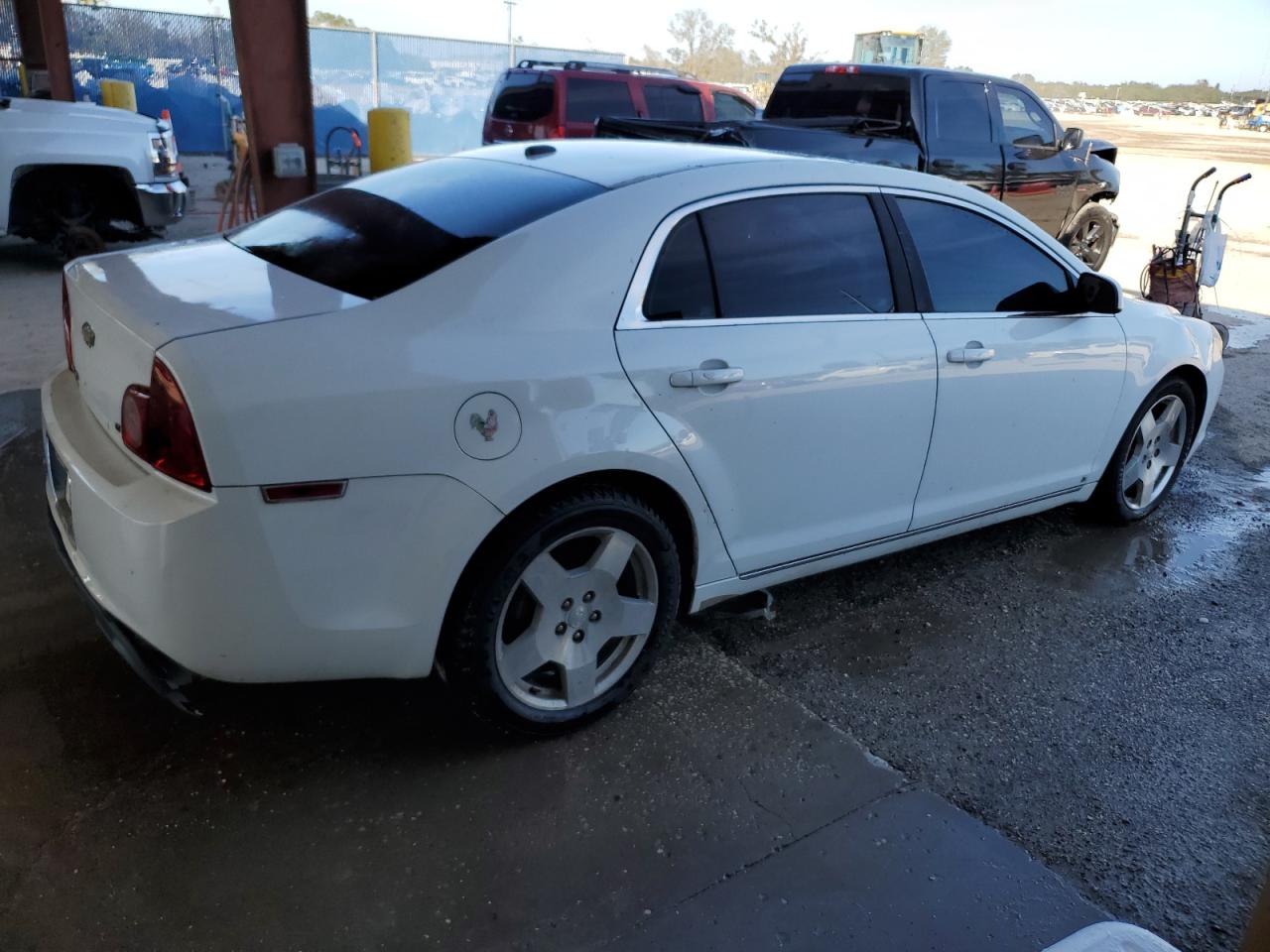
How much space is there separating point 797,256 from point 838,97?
275 inches

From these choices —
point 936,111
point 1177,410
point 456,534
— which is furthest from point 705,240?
point 936,111

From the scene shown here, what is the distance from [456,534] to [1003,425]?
224cm

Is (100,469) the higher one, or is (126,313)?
(126,313)

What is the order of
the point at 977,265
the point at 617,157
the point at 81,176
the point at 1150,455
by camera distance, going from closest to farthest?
the point at 617,157 < the point at 977,265 < the point at 1150,455 < the point at 81,176

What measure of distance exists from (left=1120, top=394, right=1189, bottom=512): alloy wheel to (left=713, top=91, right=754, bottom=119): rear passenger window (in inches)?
375

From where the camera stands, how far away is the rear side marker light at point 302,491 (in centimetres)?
219

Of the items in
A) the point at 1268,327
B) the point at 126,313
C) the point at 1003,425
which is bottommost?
the point at 1268,327

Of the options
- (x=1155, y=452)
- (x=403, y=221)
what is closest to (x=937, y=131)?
(x=1155, y=452)

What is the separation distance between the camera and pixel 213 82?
22.1 metres

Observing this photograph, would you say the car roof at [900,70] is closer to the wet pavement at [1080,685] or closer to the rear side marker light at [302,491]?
the wet pavement at [1080,685]

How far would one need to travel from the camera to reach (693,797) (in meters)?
2.69

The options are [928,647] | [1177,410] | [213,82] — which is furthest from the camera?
[213,82]

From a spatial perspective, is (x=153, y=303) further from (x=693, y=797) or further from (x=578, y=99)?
(x=578, y=99)

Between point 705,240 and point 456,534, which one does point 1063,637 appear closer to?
point 705,240
